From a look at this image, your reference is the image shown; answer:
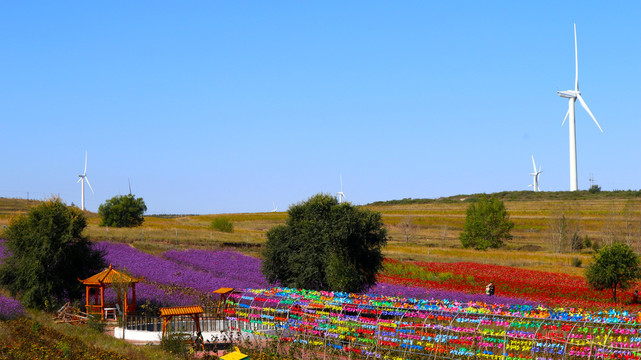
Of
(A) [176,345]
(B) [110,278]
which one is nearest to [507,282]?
(B) [110,278]

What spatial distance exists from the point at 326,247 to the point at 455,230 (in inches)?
3433

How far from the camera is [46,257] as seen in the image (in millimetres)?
27500

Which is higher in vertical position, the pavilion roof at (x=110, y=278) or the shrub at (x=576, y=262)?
the pavilion roof at (x=110, y=278)

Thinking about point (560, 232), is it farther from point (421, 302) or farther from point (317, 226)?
point (421, 302)

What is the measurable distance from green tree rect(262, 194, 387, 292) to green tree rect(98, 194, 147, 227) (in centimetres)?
6631

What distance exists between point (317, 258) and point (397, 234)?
74951 millimetres

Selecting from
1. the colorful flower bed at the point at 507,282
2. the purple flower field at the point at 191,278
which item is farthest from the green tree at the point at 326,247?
the colorful flower bed at the point at 507,282

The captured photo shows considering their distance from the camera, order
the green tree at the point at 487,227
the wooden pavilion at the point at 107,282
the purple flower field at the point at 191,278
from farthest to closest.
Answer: the green tree at the point at 487,227 → the purple flower field at the point at 191,278 → the wooden pavilion at the point at 107,282

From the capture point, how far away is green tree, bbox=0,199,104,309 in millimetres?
27250

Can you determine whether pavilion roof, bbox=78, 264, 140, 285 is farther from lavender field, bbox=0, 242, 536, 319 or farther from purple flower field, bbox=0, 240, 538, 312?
purple flower field, bbox=0, 240, 538, 312

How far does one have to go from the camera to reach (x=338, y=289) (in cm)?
2791

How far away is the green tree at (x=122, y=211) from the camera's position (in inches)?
3612

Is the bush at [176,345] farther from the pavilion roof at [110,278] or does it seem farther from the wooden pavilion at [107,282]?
the pavilion roof at [110,278]

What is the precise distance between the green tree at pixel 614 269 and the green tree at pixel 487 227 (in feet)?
153
